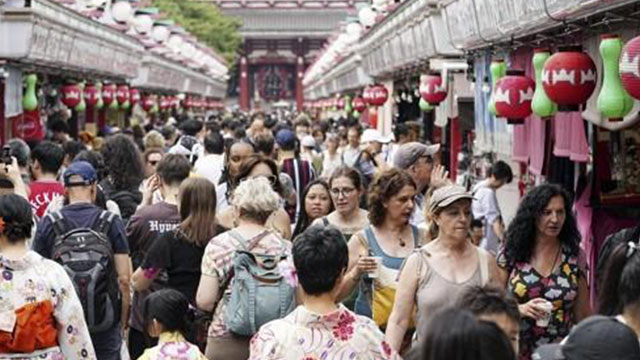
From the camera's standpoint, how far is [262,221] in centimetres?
799

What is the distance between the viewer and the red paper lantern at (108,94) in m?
30.0

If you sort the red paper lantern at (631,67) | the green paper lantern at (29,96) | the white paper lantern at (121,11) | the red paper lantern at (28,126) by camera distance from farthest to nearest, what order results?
1. the white paper lantern at (121,11)
2. the red paper lantern at (28,126)
3. the green paper lantern at (29,96)
4. the red paper lantern at (631,67)

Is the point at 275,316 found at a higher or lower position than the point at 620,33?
lower

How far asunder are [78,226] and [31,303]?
1.53 meters

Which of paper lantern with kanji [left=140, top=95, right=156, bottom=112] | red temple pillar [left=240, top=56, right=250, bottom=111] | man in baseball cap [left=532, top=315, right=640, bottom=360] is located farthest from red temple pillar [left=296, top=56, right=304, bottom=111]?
man in baseball cap [left=532, top=315, right=640, bottom=360]

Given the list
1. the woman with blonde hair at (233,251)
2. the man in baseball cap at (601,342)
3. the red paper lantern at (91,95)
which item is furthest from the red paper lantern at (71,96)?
the man in baseball cap at (601,342)

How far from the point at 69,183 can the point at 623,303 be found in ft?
15.5

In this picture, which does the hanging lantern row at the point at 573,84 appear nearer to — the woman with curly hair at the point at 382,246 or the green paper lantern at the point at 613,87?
the green paper lantern at the point at 613,87

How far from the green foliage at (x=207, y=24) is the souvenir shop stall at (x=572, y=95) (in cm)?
4971

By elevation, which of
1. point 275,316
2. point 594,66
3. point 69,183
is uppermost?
point 594,66

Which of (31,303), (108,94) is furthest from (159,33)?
(31,303)

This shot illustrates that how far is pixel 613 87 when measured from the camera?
8.61 metres

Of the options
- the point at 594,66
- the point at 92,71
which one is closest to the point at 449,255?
the point at 594,66

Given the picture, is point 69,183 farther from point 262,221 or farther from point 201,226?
point 262,221
